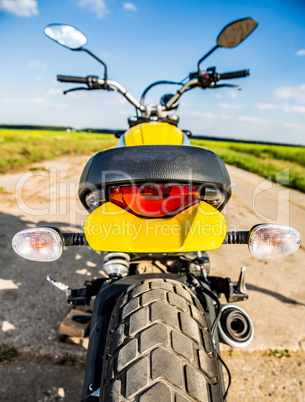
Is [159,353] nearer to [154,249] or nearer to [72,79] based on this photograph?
[154,249]

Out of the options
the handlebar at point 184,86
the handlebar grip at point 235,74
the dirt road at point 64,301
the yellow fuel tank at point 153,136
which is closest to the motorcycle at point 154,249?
the yellow fuel tank at point 153,136

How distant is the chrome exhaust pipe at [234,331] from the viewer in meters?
1.88

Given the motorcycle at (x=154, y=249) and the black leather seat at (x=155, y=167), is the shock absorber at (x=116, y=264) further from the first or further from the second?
the black leather seat at (x=155, y=167)

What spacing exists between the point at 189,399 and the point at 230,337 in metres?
1.31

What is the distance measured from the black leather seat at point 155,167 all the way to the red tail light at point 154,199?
95 millimetres

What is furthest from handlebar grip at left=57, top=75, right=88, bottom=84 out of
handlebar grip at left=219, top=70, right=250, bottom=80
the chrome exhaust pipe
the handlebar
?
the chrome exhaust pipe

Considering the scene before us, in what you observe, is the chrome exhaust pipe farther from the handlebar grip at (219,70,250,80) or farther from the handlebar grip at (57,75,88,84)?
the handlebar grip at (57,75,88,84)

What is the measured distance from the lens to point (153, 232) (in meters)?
1.08

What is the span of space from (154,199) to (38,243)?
54 cm

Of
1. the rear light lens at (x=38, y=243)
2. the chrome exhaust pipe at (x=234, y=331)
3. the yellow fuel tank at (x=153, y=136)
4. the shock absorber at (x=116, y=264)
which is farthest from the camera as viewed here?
the chrome exhaust pipe at (x=234, y=331)

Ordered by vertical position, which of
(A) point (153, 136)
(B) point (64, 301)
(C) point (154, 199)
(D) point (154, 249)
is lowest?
(B) point (64, 301)

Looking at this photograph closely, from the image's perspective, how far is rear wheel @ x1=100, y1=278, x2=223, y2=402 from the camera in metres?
0.75

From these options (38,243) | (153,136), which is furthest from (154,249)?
(153,136)

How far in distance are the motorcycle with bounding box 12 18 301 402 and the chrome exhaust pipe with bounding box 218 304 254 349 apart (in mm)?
773
